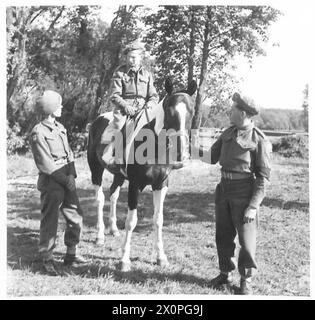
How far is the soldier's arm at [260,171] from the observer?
3066 millimetres

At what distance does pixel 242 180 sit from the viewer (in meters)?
3.16

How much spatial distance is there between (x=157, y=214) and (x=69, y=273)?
0.99 metres

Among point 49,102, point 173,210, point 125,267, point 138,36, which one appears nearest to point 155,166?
point 125,267

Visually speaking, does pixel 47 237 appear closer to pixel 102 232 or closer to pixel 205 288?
pixel 102 232

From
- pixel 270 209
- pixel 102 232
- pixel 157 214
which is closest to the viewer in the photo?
pixel 157 214

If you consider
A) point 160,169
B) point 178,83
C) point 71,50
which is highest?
point 71,50

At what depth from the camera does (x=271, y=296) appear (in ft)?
10.8

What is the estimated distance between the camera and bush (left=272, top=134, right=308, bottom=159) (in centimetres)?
429

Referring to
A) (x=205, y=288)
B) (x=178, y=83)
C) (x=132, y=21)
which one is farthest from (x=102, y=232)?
(x=132, y=21)

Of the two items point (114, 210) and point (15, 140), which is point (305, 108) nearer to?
point (114, 210)

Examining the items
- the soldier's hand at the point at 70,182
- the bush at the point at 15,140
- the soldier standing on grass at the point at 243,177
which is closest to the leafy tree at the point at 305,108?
the soldier standing on grass at the point at 243,177

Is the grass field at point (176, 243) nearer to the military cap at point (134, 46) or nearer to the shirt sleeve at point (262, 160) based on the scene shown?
the shirt sleeve at point (262, 160)

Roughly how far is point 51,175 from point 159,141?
990 millimetres
